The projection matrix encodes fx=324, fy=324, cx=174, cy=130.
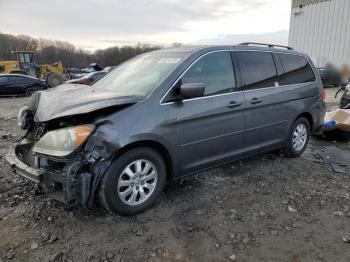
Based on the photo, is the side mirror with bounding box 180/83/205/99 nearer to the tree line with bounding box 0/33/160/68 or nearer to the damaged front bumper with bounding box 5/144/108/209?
the damaged front bumper with bounding box 5/144/108/209

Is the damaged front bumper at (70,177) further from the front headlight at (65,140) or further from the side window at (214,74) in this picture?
the side window at (214,74)

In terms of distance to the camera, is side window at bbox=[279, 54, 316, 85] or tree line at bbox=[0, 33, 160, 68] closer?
side window at bbox=[279, 54, 316, 85]

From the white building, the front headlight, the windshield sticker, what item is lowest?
the front headlight

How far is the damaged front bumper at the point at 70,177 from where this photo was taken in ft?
9.58

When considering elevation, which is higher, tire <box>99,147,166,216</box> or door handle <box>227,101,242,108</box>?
door handle <box>227,101,242,108</box>

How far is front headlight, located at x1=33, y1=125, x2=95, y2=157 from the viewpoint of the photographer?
2.99 meters

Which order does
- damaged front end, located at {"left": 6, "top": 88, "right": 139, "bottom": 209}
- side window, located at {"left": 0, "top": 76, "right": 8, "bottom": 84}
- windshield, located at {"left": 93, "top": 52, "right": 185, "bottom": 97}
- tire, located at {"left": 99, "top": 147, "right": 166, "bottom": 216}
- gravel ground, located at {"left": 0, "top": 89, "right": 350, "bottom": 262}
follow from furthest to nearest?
1. side window, located at {"left": 0, "top": 76, "right": 8, "bottom": 84}
2. windshield, located at {"left": 93, "top": 52, "right": 185, "bottom": 97}
3. tire, located at {"left": 99, "top": 147, "right": 166, "bottom": 216}
4. damaged front end, located at {"left": 6, "top": 88, "right": 139, "bottom": 209}
5. gravel ground, located at {"left": 0, "top": 89, "right": 350, "bottom": 262}

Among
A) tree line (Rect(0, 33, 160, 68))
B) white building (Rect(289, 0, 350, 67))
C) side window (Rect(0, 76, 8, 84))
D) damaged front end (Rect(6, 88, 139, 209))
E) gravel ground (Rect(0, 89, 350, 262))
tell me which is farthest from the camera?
tree line (Rect(0, 33, 160, 68))

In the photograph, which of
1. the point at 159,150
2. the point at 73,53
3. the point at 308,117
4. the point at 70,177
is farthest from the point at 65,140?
the point at 73,53

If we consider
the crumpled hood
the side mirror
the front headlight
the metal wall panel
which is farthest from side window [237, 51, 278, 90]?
the metal wall panel

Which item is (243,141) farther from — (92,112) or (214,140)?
(92,112)

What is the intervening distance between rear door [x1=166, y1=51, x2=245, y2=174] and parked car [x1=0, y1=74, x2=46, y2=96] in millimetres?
14877

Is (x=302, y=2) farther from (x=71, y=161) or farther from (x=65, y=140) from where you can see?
(x=71, y=161)

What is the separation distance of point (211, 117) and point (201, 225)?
125 cm
